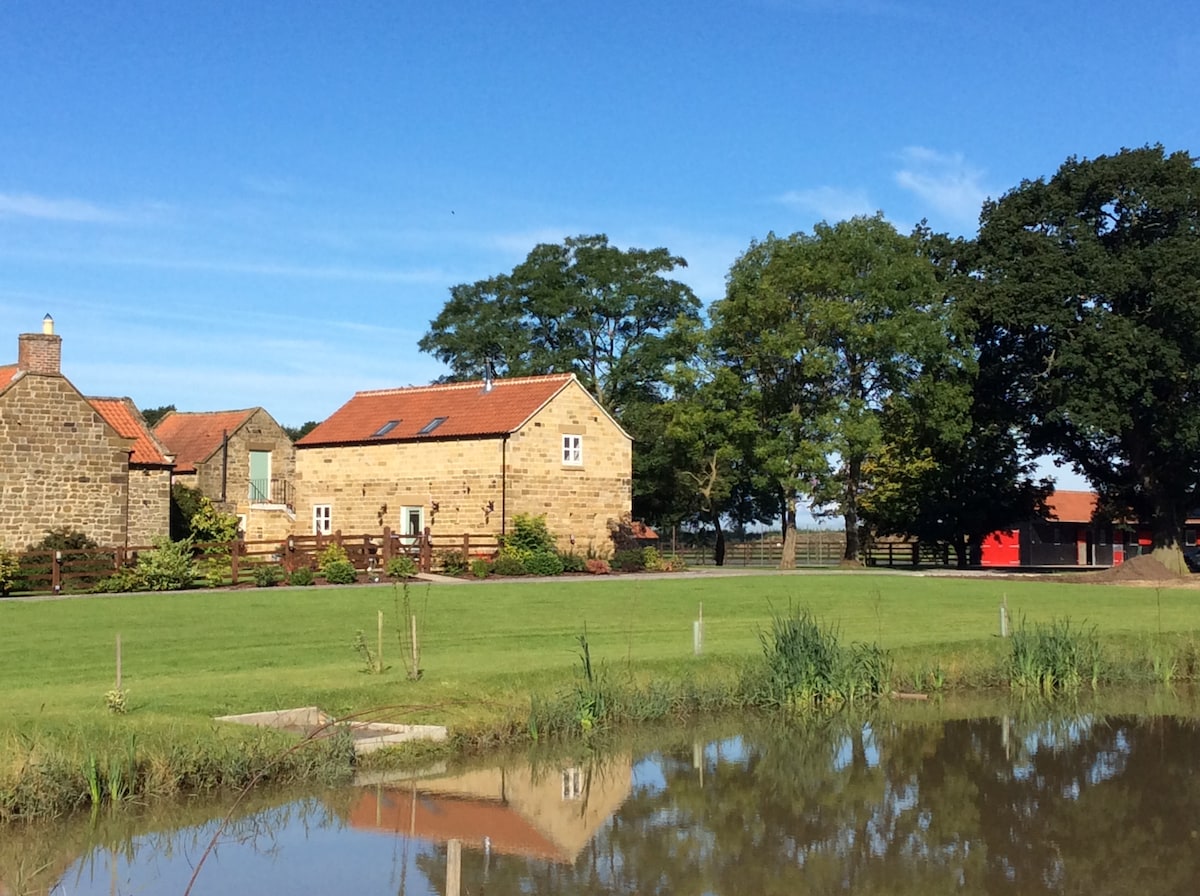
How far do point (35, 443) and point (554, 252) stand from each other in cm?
3531

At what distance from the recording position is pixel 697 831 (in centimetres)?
1175

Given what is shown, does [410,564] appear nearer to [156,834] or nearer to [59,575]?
[59,575]

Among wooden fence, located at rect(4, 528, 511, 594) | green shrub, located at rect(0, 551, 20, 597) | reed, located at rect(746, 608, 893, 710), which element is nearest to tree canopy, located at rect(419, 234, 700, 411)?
wooden fence, located at rect(4, 528, 511, 594)

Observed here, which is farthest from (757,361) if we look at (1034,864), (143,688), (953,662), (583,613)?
(1034,864)

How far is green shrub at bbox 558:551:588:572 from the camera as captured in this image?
4272 cm

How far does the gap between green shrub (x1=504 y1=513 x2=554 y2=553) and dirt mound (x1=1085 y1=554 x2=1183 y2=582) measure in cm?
1753

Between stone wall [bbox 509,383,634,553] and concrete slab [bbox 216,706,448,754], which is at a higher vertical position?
stone wall [bbox 509,383,634,553]

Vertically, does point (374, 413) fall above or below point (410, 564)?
above

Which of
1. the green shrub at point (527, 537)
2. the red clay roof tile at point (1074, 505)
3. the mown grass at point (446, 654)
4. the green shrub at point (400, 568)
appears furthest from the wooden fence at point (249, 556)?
the red clay roof tile at point (1074, 505)

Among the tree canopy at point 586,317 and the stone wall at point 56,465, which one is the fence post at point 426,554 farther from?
the tree canopy at point 586,317

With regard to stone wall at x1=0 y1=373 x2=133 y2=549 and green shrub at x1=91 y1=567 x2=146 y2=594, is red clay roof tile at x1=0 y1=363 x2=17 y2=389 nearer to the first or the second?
stone wall at x1=0 y1=373 x2=133 y2=549

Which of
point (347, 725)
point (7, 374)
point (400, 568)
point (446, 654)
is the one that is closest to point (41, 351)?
point (7, 374)

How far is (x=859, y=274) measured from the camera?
53.7 m

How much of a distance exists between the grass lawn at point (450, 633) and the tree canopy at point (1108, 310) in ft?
27.9
